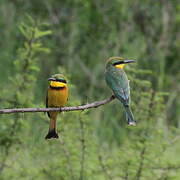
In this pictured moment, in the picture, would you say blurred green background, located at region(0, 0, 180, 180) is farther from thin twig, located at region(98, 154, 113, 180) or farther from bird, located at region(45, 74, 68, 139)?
bird, located at region(45, 74, 68, 139)

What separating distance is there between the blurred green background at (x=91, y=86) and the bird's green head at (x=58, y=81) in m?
0.46

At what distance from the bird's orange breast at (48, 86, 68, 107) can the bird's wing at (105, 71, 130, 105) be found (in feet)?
1.01

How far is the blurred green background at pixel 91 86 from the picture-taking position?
436 cm

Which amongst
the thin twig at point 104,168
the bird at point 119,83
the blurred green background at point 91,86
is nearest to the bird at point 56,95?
the bird at point 119,83

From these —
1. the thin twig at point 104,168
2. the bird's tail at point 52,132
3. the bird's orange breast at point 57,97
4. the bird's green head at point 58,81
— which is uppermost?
the bird's green head at point 58,81

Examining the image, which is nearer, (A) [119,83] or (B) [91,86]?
(A) [119,83]

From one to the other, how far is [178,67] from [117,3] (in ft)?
4.07

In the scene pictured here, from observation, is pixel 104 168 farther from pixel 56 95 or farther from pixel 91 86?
pixel 91 86

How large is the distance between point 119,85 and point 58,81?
0.41 meters

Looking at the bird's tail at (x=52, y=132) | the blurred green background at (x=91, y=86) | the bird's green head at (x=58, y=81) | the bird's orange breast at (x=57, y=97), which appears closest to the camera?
the bird's tail at (x=52, y=132)

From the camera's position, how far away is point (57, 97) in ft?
12.1

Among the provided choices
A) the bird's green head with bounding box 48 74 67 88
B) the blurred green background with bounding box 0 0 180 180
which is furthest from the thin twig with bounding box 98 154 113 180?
the bird's green head with bounding box 48 74 67 88

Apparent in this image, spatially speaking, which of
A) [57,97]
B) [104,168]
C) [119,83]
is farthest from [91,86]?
[119,83]

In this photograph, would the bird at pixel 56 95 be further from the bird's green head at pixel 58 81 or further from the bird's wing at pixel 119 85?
the bird's wing at pixel 119 85
